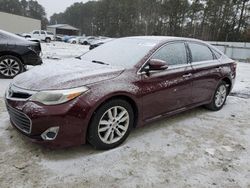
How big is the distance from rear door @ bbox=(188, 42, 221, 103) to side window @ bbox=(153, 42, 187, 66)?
218 millimetres

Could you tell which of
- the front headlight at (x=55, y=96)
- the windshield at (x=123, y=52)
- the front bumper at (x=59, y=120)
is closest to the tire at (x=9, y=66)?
the windshield at (x=123, y=52)

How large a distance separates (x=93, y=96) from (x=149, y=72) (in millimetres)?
945

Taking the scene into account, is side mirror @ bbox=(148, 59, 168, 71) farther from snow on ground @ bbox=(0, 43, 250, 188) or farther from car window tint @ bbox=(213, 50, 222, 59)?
car window tint @ bbox=(213, 50, 222, 59)

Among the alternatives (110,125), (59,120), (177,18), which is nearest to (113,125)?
(110,125)

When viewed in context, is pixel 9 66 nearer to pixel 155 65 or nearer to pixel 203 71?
pixel 155 65

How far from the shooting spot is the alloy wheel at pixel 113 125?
10.0ft

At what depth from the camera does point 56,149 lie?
2.99 m

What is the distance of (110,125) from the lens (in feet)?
10.2

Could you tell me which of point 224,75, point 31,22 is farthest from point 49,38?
point 224,75

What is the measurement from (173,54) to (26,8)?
10329 centimetres

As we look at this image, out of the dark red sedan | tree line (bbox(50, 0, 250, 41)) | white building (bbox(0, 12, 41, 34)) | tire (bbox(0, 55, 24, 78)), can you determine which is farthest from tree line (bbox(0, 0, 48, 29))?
the dark red sedan

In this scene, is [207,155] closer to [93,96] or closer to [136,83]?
[136,83]

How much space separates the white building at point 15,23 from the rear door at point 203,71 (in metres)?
39.0

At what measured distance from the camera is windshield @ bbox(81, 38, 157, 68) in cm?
351
